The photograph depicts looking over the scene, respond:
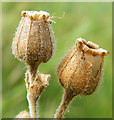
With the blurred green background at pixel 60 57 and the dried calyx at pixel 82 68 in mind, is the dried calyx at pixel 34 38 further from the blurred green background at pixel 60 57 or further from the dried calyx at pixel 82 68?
the blurred green background at pixel 60 57

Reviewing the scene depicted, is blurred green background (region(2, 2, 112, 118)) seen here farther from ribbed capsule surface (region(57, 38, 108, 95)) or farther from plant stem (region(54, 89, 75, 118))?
ribbed capsule surface (region(57, 38, 108, 95))

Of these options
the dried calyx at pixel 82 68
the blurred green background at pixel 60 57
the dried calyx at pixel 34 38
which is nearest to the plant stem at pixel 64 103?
the dried calyx at pixel 82 68

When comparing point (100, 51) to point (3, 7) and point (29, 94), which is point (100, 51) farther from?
point (3, 7)

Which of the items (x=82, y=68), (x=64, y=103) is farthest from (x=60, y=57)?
(x=82, y=68)

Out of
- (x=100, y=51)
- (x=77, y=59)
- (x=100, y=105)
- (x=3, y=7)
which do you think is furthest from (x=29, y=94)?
(x=3, y=7)

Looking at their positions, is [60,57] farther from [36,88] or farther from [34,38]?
[34,38]

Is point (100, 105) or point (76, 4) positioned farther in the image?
point (76, 4)
